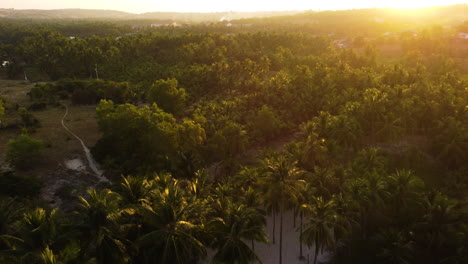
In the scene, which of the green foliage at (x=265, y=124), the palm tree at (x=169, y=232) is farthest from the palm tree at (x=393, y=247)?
the green foliage at (x=265, y=124)

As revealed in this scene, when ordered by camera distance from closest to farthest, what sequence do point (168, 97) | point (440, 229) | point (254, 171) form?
point (440, 229) → point (254, 171) → point (168, 97)

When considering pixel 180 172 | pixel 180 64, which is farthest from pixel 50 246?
pixel 180 64

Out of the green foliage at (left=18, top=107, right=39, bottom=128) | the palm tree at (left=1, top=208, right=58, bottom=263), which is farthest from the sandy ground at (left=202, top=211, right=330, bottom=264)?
the green foliage at (left=18, top=107, right=39, bottom=128)

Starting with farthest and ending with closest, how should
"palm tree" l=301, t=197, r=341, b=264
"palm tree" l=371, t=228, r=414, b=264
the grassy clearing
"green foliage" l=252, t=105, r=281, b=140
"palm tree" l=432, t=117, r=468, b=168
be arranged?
"green foliage" l=252, t=105, r=281, b=140
the grassy clearing
"palm tree" l=432, t=117, r=468, b=168
"palm tree" l=371, t=228, r=414, b=264
"palm tree" l=301, t=197, r=341, b=264

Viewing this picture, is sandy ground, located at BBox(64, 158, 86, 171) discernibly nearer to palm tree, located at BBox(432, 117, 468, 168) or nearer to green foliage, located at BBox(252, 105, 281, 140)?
green foliage, located at BBox(252, 105, 281, 140)

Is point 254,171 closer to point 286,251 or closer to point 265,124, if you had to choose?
Answer: point 286,251

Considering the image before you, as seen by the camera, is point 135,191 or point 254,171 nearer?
point 135,191

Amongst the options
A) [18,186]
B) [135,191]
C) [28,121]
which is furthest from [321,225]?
[28,121]

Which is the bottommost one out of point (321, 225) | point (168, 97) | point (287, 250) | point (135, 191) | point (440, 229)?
point (287, 250)
